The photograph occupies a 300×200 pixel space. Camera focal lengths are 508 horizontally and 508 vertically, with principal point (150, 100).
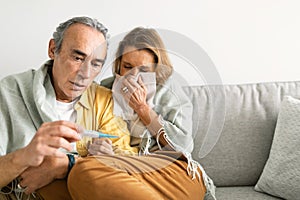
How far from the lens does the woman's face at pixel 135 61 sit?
1334 millimetres

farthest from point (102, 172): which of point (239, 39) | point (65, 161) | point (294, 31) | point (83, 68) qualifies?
point (294, 31)

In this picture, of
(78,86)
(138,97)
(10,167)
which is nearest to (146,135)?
(138,97)

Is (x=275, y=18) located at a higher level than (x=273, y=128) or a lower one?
higher

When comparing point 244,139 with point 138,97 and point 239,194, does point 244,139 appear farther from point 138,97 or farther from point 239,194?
point 138,97

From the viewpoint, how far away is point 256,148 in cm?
193

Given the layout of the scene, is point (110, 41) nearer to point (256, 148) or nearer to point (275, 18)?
point (256, 148)

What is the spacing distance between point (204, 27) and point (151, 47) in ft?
2.72

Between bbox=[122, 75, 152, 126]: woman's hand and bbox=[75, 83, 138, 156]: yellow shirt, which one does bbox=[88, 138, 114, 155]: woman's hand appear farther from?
bbox=[122, 75, 152, 126]: woman's hand

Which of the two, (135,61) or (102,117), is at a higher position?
(135,61)

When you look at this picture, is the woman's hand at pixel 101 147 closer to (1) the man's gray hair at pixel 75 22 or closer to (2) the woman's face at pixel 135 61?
(2) the woman's face at pixel 135 61

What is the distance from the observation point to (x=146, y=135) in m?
1.47

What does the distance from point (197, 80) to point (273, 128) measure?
541 millimetres

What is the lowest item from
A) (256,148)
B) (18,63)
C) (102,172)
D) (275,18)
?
(256,148)

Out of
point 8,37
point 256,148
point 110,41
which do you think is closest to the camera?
point 110,41
